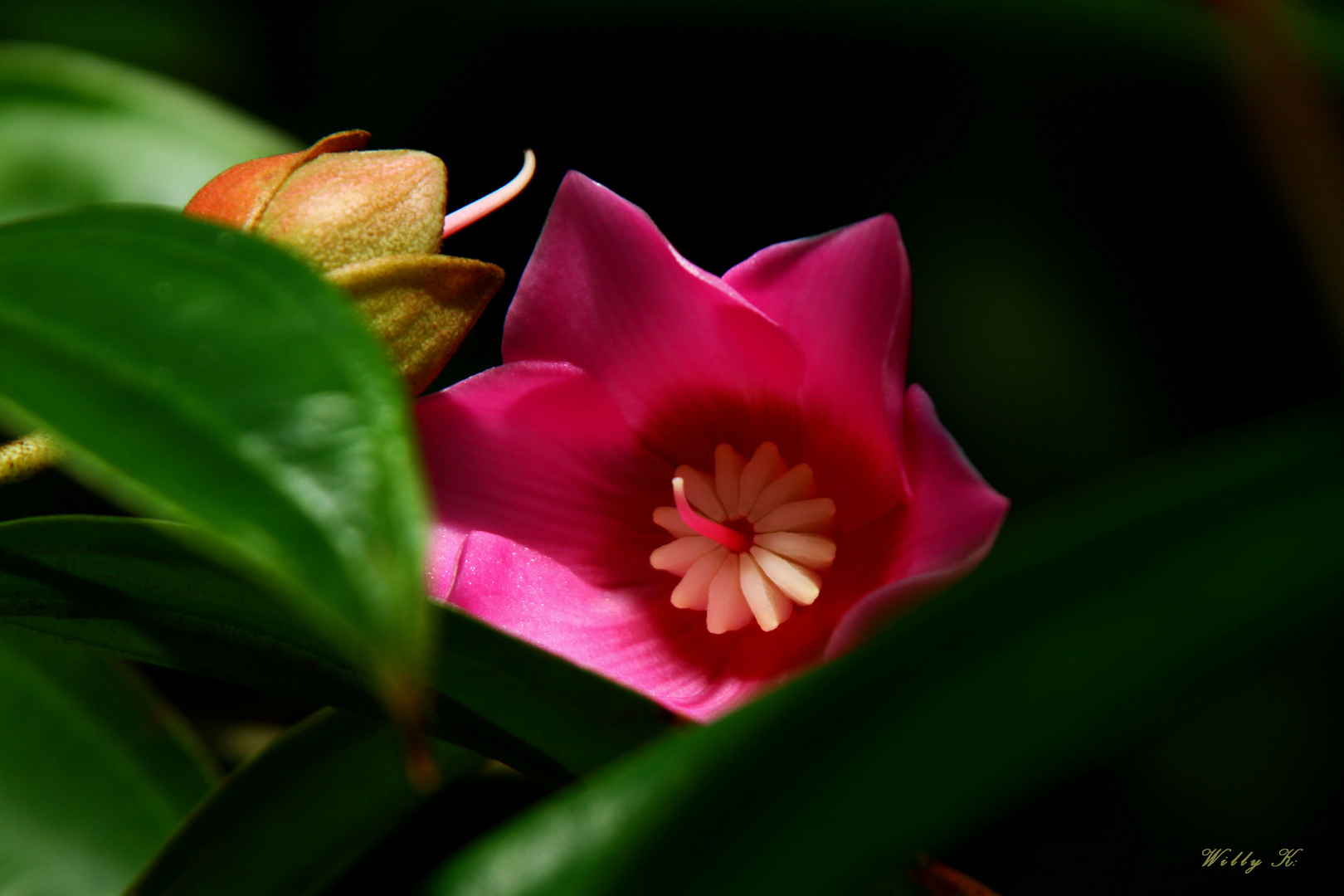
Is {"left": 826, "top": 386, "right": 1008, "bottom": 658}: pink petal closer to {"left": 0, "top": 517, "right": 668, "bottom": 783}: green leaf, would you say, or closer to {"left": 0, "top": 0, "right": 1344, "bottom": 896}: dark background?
{"left": 0, "top": 517, "right": 668, "bottom": 783}: green leaf

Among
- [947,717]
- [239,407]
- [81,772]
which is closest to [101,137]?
[81,772]

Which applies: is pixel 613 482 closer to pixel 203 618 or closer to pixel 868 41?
pixel 203 618

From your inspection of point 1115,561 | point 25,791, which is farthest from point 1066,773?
point 25,791

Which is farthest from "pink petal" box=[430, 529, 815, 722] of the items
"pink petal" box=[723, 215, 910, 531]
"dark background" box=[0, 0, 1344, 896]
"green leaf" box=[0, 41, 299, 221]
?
"green leaf" box=[0, 41, 299, 221]

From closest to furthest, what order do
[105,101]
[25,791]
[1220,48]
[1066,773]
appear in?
[1066,773], [1220,48], [25,791], [105,101]

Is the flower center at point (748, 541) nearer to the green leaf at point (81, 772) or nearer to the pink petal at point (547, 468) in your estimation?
the pink petal at point (547, 468)

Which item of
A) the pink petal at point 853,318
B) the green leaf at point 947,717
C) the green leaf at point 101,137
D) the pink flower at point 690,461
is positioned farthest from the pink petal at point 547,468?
the green leaf at point 101,137

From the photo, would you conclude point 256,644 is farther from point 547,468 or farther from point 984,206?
point 984,206

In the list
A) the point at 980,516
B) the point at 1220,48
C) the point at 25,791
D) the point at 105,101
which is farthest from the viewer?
the point at 105,101
